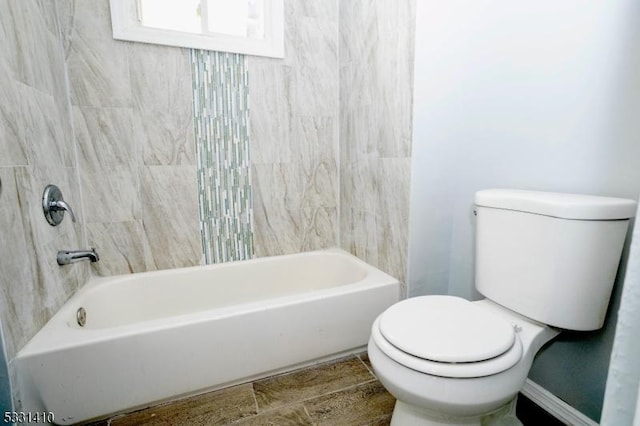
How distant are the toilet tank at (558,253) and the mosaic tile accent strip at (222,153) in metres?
1.29

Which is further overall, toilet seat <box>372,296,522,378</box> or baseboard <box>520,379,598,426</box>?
baseboard <box>520,379,598,426</box>

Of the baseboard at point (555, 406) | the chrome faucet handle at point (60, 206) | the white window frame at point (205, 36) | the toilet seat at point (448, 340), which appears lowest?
the baseboard at point (555, 406)

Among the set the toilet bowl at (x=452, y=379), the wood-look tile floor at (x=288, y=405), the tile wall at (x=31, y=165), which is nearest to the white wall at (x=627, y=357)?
the toilet bowl at (x=452, y=379)

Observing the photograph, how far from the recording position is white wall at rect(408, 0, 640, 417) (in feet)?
3.06

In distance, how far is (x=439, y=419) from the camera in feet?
2.87

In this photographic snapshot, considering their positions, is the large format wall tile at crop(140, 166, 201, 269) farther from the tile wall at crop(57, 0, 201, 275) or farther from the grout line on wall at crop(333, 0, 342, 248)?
the grout line on wall at crop(333, 0, 342, 248)

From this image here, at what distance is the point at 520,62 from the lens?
1177 mm

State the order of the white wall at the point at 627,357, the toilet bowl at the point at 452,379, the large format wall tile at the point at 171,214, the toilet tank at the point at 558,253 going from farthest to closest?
the large format wall tile at the point at 171,214 → the toilet tank at the point at 558,253 → the toilet bowl at the point at 452,379 → the white wall at the point at 627,357

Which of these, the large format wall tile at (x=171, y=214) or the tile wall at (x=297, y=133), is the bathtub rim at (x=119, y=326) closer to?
the large format wall tile at (x=171, y=214)

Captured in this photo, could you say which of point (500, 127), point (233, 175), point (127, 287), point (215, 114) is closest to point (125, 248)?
point (127, 287)

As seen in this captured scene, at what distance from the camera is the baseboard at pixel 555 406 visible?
106 cm

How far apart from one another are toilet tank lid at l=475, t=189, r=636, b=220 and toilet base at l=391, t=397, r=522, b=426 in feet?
1.96

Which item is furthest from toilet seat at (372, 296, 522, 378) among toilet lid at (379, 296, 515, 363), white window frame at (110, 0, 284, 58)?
white window frame at (110, 0, 284, 58)

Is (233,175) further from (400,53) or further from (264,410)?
(264,410)
